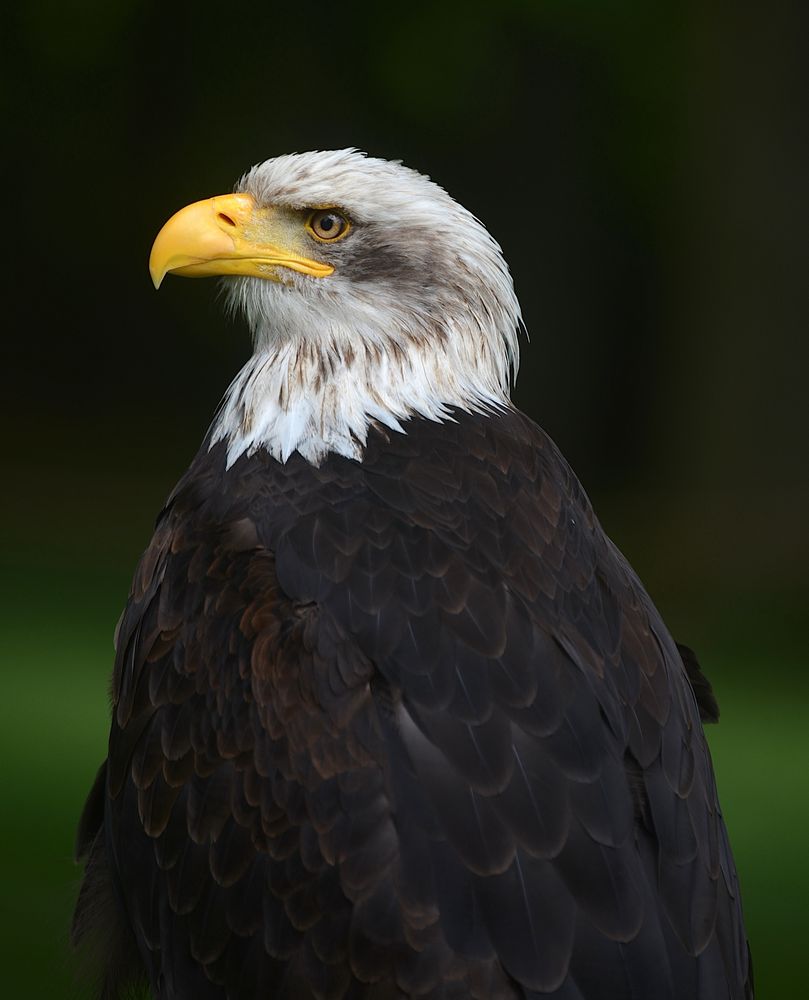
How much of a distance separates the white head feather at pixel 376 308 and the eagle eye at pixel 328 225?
0.06ft

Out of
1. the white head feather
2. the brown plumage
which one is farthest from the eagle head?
the brown plumage

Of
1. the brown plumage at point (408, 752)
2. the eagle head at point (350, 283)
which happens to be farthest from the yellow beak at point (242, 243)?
the brown plumage at point (408, 752)

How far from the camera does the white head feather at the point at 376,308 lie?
8.15 feet

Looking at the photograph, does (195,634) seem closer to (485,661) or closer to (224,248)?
(485,661)

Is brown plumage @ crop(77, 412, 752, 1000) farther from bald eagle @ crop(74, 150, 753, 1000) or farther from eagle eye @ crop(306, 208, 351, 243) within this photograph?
eagle eye @ crop(306, 208, 351, 243)

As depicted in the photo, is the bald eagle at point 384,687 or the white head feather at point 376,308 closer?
the bald eagle at point 384,687

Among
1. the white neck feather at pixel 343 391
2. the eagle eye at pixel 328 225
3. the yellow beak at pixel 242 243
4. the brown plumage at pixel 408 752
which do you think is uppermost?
the eagle eye at pixel 328 225

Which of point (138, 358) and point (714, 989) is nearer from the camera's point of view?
point (714, 989)

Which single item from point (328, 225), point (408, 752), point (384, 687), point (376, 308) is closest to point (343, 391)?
point (376, 308)

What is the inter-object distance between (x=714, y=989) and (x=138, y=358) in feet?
21.7

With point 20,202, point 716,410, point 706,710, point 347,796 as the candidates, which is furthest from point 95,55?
point 347,796

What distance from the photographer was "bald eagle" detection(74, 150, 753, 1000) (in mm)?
1972

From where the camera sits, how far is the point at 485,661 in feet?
6.95

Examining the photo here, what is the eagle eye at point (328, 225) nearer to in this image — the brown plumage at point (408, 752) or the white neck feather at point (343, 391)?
the white neck feather at point (343, 391)
